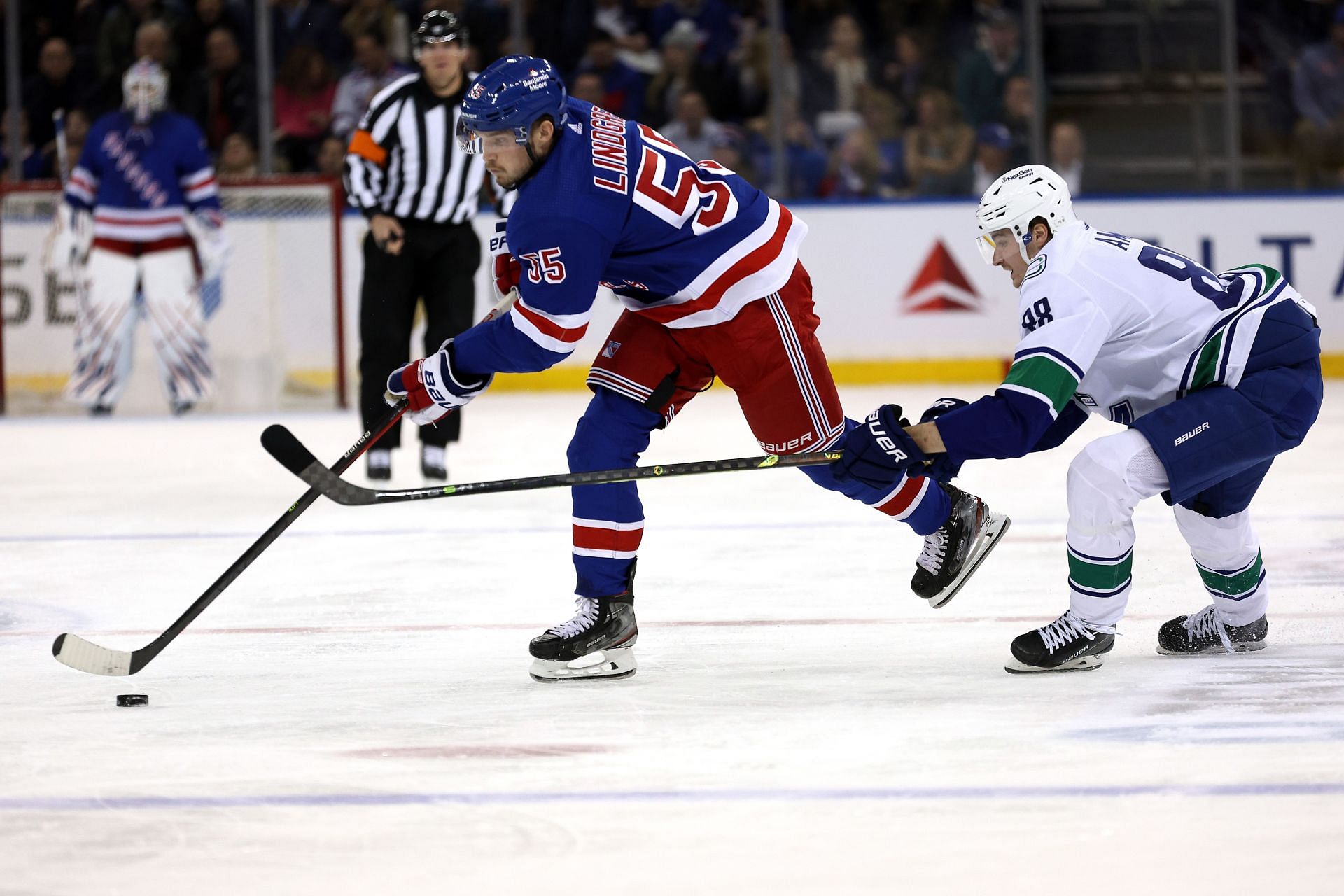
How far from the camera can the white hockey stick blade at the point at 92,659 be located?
3051 mm

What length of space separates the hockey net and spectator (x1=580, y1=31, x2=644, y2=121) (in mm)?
1547

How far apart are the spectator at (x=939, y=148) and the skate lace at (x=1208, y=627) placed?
19.6 feet

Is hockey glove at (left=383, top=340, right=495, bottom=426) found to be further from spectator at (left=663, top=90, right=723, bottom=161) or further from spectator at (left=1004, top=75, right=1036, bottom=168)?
spectator at (left=1004, top=75, right=1036, bottom=168)

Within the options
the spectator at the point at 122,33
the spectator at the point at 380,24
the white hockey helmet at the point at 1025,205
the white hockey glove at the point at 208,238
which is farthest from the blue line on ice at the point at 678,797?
the spectator at the point at 122,33

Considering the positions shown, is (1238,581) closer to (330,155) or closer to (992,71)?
(992,71)

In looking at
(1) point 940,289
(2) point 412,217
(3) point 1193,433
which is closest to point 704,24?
(1) point 940,289

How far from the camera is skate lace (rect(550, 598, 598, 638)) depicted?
310cm

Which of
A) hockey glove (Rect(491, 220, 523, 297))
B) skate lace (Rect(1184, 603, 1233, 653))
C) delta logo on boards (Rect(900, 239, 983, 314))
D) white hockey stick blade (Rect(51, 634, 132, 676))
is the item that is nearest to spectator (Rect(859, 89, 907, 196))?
delta logo on boards (Rect(900, 239, 983, 314))

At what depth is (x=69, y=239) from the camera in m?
8.14

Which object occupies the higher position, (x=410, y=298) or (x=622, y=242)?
(x=622, y=242)

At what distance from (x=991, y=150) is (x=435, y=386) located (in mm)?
6411

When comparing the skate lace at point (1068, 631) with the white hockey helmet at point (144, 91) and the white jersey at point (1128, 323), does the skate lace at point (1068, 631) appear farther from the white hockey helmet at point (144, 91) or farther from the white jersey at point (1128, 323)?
the white hockey helmet at point (144, 91)

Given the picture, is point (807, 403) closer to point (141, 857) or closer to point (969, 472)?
point (141, 857)

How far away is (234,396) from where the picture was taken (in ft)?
27.4
